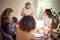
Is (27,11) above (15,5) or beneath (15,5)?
beneath

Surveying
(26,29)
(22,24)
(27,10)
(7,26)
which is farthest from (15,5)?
(26,29)

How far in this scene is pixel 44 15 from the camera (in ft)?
13.0

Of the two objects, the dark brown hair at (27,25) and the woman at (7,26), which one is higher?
the dark brown hair at (27,25)

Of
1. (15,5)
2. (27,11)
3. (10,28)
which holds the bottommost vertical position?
(10,28)

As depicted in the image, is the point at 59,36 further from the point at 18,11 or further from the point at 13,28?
the point at 18,11

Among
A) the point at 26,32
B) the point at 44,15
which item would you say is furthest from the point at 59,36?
the point at 26,32

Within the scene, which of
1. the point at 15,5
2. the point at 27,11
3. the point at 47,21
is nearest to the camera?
the point at 47,21

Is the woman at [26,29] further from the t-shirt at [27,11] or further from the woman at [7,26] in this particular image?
the t-shirt at [27,11]

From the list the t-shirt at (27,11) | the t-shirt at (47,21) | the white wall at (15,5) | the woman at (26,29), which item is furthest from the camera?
the white wall at (15,5)

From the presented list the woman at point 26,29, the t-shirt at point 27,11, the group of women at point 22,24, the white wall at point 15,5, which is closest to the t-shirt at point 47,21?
the group of women at point 22,24

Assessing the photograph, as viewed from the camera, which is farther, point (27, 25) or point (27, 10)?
point (27, 10)

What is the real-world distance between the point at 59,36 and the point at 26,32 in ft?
4.15

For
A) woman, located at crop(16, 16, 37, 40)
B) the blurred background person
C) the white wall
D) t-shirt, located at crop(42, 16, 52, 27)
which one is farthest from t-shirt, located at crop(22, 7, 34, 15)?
woman, located at crop(16, 16, 37, 40)

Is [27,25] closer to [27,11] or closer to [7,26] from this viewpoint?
[7,26]
